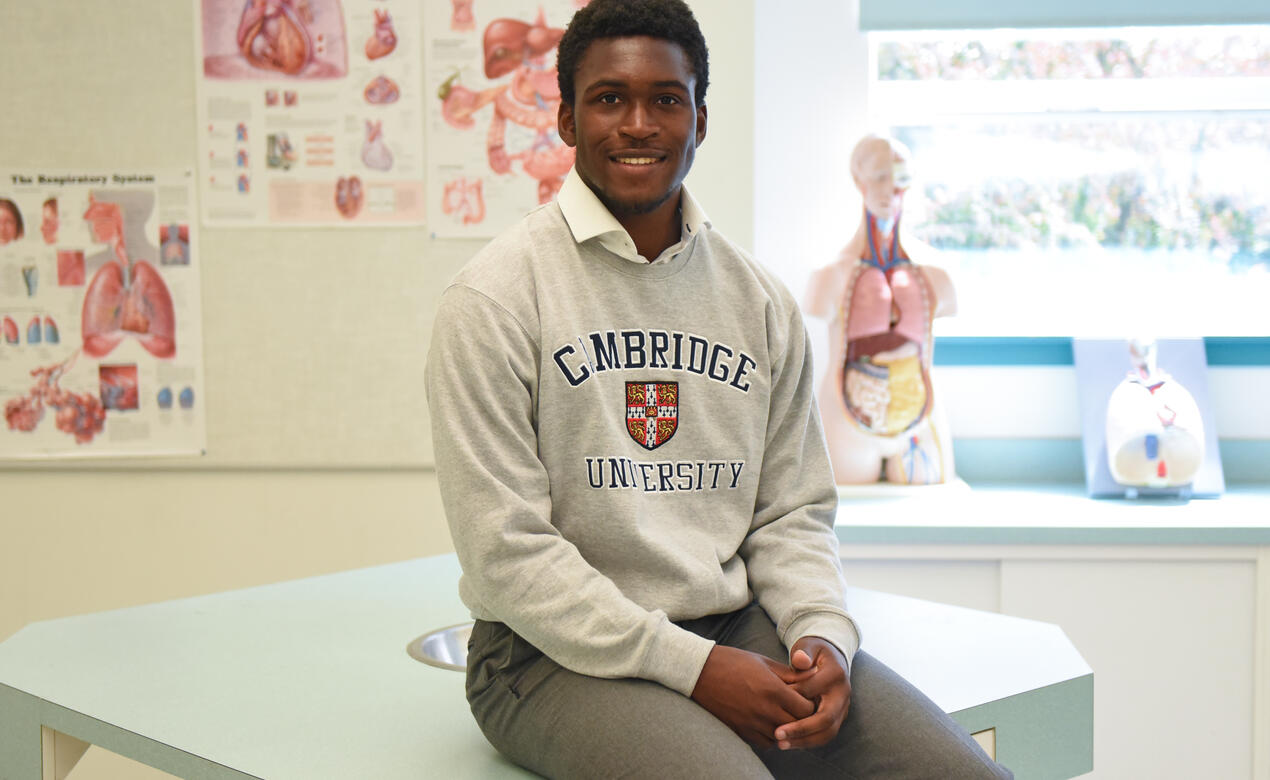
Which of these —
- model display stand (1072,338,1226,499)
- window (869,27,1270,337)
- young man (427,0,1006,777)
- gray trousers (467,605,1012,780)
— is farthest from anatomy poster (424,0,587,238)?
gray trousers (467,605,1012,780)

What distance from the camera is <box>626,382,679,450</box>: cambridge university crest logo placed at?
112 cm

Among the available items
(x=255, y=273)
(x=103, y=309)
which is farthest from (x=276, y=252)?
(x=103, y=309)

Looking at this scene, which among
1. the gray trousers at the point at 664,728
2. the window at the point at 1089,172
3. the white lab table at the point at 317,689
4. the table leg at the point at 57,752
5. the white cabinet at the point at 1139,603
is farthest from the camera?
the window at the point at 1089,172

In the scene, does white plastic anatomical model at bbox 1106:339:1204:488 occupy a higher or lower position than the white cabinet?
higher

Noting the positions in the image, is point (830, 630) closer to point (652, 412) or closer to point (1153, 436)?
point (652, 412)

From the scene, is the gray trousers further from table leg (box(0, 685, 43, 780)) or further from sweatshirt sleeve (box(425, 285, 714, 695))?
table leg (box(0, 685, 43, 780))

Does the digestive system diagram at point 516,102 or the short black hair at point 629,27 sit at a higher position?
the digestive system diagram at point 516,102

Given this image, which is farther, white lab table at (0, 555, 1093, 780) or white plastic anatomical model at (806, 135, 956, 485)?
white plastic anatomical model at (806, 135, 956, 485)

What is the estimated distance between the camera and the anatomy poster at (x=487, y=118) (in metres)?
2.22

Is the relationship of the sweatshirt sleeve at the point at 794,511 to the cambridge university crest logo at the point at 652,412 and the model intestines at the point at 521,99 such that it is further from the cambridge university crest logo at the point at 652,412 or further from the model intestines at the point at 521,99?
the model intestines at the point at 521,99

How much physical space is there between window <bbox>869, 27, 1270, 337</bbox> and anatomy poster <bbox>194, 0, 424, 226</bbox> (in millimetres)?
1028

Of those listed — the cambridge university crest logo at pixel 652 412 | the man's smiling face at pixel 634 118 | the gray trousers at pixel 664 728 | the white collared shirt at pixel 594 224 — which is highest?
the man's smiling face at pixel 634 118

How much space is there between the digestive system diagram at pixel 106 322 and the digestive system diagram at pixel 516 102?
576 millimetres

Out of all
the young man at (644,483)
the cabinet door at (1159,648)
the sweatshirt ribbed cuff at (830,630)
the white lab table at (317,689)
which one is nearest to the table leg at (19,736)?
the white lab table at (317,689)
